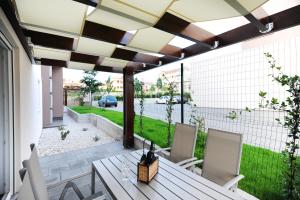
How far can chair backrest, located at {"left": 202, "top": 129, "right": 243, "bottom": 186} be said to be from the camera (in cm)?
242

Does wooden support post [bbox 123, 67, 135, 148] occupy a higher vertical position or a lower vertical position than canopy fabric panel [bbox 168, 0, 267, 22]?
lower

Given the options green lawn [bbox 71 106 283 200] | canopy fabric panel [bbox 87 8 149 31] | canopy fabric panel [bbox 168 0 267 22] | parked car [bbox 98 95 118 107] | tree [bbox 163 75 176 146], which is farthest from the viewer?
parked car [bbox 98 95 118 107]

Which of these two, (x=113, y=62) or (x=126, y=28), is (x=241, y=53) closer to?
(x=126, y=28)

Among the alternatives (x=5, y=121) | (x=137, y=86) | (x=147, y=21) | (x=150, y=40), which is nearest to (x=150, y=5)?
(x=147, y=21)

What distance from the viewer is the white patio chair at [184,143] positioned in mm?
3090

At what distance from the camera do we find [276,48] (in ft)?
9.48

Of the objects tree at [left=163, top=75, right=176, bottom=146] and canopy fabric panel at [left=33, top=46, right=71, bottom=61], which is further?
tree at [left=163, top=75, right=176, bottom=146]

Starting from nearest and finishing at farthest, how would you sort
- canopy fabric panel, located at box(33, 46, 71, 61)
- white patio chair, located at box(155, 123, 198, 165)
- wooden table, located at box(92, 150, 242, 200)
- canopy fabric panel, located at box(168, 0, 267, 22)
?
1. wooden table, located at box(92, 150, 242, 200)
2. canopy fabric panel, located at box(168, 0, 267, 22)
3. white patio chair, located at box(155, 123, 198, 165)
4. canopy fabric panel, located at box(33, 46, 71, 61)

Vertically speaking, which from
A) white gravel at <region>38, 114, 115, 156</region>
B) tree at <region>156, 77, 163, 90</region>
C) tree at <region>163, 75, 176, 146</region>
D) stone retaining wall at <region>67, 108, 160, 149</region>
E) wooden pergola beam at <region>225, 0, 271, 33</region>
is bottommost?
white gravel at <region>38, 114, 115, 156</region>

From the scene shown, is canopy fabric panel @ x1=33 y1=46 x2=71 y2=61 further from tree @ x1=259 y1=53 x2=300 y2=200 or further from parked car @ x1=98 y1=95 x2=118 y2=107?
parked car @ x1=98 y1=95 x2=118 y2=107

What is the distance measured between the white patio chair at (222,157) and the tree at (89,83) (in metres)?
16.8

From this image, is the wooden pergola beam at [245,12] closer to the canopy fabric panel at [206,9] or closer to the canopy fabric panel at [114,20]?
the canopy fabric panel at [206,9]

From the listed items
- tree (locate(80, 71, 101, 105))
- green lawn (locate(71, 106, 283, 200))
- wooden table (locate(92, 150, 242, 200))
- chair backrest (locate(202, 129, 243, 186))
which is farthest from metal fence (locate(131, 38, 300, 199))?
tree (locate(80, 71, 101, 105))

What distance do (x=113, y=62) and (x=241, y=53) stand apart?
3.32 m
